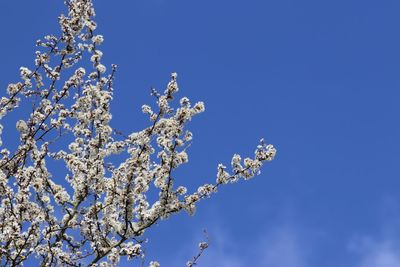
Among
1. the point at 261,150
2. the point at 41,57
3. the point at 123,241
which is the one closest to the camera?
the point at 123,241

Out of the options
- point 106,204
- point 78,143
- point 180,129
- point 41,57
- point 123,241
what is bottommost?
point 123,241

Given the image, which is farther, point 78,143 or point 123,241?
point 78,143

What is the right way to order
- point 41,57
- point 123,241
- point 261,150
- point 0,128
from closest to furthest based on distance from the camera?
point 123,241
point 261,150
point 0,128
point 41,57

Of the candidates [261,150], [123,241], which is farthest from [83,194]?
[261,150]

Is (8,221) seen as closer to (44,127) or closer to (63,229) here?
(63,229)

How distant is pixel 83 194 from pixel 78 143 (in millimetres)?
1589

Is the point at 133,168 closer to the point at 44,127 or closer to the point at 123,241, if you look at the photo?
the point at 123,241

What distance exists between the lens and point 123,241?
39.5 ft

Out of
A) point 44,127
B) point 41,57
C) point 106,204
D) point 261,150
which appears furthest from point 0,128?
point 261,150

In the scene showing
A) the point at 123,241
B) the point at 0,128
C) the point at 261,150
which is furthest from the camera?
the point at 0,128

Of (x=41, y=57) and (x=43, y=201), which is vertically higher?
(x=41, y=57)

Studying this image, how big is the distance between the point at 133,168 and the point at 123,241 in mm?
1296

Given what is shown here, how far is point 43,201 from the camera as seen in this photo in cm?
1272

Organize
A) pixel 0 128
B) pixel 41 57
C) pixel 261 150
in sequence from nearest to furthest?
1. pixel 261 150
2. pixel 0 128
3. pixel 41 57
